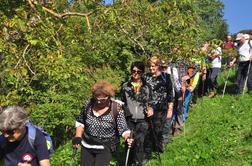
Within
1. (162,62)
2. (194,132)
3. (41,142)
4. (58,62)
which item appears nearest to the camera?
(41,142)

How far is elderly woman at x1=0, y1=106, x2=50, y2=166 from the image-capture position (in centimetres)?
366

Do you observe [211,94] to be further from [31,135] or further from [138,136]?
[31,135]

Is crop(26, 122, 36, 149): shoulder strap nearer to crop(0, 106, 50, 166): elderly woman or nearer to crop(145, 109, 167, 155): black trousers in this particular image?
crop(0, 106, 50, 166): elderly woman

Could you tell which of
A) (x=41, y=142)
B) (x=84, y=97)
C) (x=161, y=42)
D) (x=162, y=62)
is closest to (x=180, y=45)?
(x=161, y=42)

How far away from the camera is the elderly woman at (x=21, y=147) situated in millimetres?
3658

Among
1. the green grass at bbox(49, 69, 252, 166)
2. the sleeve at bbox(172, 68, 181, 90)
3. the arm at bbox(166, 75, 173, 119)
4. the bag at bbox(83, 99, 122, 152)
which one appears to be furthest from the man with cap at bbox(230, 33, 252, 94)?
the bag at bbox(83, 99, 122, 152)

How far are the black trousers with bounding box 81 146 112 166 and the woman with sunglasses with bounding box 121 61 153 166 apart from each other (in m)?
1.10

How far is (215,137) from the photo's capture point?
865 cm

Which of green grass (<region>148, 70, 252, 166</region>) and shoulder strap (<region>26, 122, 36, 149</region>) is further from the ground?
shoulder strap (<region>26, 122, 36, 149</region>)

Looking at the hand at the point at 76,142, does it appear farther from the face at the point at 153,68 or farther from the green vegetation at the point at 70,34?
the face at the point at 153,68

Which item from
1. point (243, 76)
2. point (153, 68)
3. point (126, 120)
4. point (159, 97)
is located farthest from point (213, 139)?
point (243, 76)

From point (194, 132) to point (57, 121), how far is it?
339cm

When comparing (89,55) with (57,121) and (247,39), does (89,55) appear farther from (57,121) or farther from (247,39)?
(247,39)

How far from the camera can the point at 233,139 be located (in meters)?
8.56
